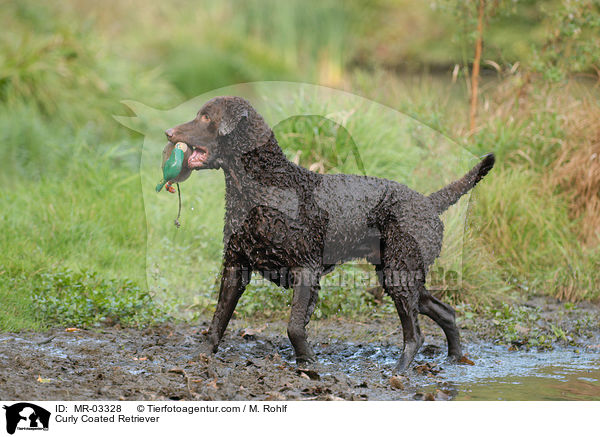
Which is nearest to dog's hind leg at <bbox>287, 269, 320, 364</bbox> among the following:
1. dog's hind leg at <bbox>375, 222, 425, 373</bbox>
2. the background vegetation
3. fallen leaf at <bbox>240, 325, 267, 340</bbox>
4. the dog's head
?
dog's hind leg at <bbox>375, 222, 425, 373</bbox>

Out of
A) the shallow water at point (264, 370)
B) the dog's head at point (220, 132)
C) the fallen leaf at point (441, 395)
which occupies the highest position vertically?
the dog's head at point (220, 132)

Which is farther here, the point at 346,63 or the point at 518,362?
the point at 346,63

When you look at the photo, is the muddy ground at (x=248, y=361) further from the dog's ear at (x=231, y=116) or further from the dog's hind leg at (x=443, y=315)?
the dog's ear at (x=231, y=116)

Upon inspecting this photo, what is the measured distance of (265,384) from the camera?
455 centimetres

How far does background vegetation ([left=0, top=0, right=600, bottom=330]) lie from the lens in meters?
6.67

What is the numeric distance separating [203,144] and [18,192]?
4522 millimetres

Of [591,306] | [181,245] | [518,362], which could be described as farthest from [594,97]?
[181,245]

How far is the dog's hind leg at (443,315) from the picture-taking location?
17.7ft

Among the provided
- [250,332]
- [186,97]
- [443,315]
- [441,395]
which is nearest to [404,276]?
[443,315]

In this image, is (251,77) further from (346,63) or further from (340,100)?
(340,100)
